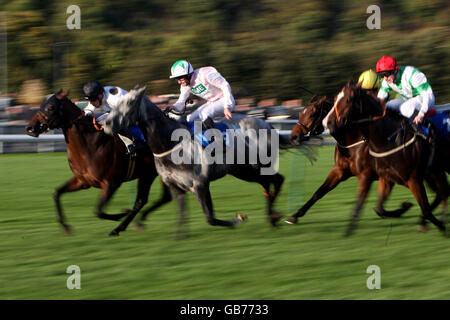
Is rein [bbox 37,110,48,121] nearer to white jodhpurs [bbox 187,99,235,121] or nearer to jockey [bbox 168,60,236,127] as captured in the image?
jockey [bbox 168,60,236,127]

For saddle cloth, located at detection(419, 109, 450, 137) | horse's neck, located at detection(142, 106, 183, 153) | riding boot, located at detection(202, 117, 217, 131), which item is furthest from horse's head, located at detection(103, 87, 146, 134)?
saddle cloth, located at detection(419, 109, 450, 137)

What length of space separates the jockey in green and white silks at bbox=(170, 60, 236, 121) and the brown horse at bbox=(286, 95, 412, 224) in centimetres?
74

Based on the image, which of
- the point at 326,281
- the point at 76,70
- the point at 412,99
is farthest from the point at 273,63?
the point at 326,281

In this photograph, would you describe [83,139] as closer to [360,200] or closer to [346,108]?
[346,108]

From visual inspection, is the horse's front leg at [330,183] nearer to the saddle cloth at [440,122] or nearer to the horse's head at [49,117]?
A: the saddle cloth at [440,122]

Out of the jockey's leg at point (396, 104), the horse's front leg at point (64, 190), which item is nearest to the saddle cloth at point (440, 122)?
the jockey's leg at point (396, 104)

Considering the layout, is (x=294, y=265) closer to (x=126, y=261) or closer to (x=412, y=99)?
(x=126, y=261)

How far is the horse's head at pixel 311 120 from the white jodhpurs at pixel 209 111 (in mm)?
687

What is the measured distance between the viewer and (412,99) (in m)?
6.77

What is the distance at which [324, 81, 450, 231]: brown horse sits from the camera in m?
6.32

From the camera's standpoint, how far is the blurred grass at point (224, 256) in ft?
15.4

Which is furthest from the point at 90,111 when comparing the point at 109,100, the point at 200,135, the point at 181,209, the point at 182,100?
the point at 181,209

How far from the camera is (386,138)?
253 inches

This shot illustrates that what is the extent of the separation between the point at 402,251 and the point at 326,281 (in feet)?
4.14
